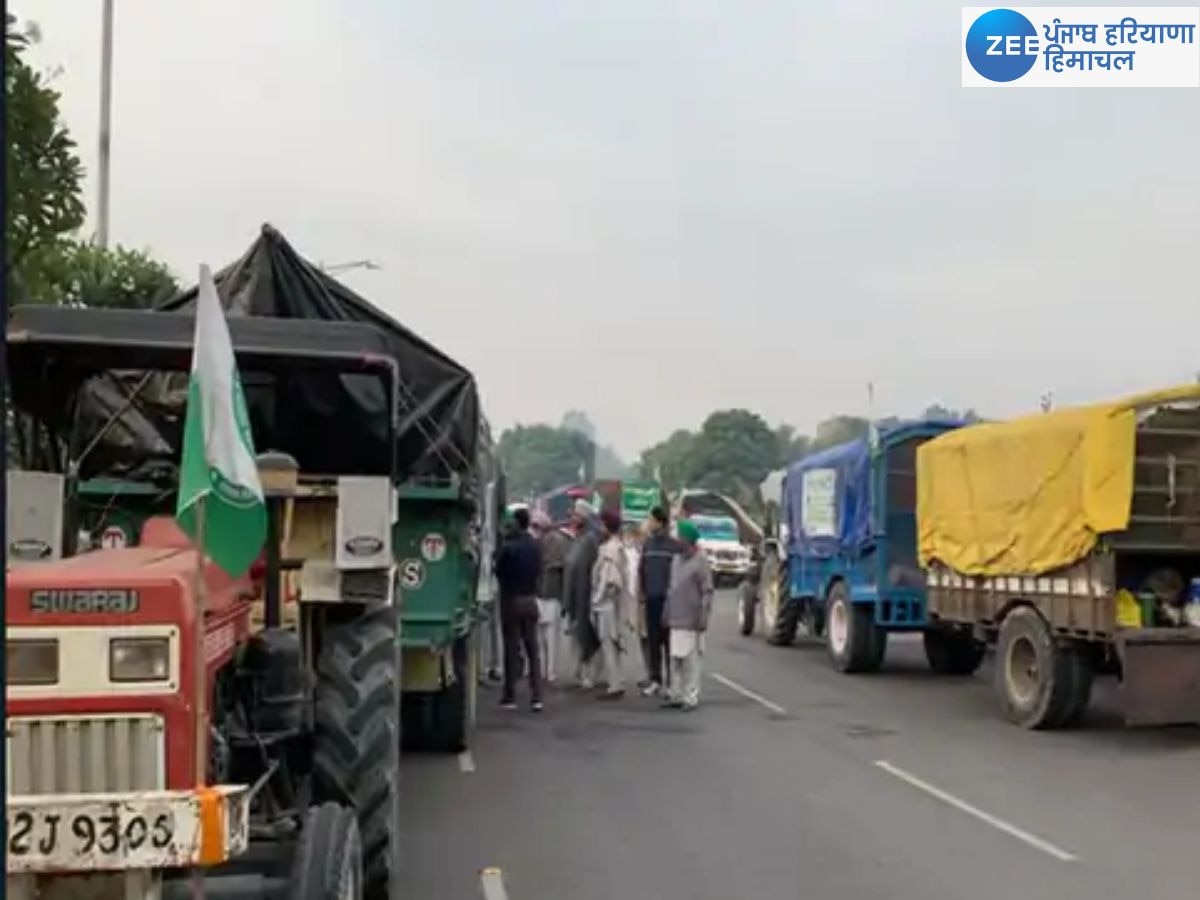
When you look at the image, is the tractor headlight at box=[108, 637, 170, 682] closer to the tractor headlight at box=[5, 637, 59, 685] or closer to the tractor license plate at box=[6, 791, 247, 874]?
the tractor headlight at box=[5, 637, 59, 685]

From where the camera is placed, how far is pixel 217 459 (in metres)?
4.00

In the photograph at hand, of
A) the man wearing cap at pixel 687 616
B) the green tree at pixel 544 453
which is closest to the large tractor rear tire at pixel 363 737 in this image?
the man wearing cap at pixel 687 616

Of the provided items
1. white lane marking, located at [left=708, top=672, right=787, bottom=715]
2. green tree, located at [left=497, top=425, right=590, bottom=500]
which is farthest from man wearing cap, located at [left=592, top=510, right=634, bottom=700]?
green tree, located at [left=497, top=425, right=590, bottom=500]

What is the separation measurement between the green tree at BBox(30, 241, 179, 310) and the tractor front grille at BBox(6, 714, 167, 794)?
1259cm

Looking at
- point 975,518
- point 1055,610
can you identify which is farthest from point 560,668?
point 1055,610

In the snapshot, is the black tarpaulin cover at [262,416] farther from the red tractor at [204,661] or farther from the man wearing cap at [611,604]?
the man wearing cap at [611,604]

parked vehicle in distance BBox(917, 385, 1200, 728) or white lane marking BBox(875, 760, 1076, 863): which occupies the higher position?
parked vehicle in distance BBox(917, 385, 1200, 728)

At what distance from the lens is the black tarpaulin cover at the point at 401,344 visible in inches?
419

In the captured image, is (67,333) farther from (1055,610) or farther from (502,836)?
(1055,610)

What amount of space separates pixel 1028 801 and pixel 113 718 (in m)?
6.99

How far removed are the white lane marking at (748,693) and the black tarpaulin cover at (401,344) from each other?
485 cm

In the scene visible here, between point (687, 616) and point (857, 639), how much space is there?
4.14m

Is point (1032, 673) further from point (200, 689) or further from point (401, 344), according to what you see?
point (200, 689)

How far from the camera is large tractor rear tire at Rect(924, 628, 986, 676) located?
18.1 m
